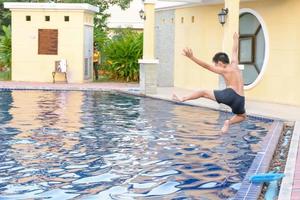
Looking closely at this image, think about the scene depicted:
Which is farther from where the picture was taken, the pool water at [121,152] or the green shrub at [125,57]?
the green shrub at [125,57]

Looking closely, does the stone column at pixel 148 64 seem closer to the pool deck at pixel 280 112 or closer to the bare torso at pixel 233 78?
the pool deck at pixel 280 112

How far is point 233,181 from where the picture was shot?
25.8ft

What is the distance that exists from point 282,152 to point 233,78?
60.9 inches

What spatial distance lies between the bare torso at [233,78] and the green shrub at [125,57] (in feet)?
56.0

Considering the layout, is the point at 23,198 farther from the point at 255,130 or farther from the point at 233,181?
the point at 255,130

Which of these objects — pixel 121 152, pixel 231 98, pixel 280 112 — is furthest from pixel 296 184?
pixel 280 112

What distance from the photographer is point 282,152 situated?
32.6 feet

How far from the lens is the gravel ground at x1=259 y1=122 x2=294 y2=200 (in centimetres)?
847

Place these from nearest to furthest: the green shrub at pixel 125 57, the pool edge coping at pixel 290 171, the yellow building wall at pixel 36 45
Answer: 1. the pool edge coping at pixel 290 171
2. the yellow building wall at pixel 36 45
3. the green shrub at pixel 125 57

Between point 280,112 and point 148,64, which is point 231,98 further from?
point 148,64

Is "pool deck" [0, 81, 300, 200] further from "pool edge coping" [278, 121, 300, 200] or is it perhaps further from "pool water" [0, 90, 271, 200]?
"pool water" [0, 90, 271, 200]

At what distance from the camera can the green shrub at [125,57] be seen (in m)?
26.9

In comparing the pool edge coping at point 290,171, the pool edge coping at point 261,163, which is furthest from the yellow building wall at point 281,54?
the pool edge coping at point 290,171

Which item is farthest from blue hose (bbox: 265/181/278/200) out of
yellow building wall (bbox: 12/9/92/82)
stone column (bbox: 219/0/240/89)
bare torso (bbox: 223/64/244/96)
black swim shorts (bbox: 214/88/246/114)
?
yellow building wall (bbox: 12/9/92/82)
